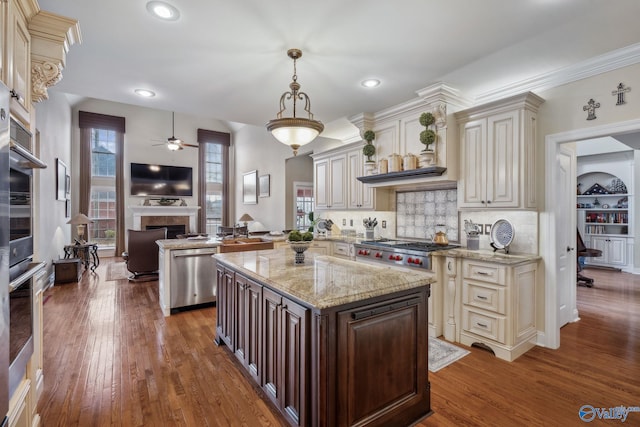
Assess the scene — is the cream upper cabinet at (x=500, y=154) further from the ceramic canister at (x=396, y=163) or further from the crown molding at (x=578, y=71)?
the ceramic canister at (x=396, y=163)

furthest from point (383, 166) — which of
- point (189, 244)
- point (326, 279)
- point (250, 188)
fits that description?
point (250, 188)

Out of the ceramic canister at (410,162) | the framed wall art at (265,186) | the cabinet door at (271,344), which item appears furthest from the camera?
the framed wall art at (265,186)

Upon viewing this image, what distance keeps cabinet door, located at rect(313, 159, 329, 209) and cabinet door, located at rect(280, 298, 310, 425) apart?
3.63 metres

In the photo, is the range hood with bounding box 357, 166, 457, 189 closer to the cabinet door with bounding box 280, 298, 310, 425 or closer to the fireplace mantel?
the cabinet door with bounding box 280, 298, 310, 425

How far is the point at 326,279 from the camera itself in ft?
6.48

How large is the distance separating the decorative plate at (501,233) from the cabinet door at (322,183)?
269 centimetres

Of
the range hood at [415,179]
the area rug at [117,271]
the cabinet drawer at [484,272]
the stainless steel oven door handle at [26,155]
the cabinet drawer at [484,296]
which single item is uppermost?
the range hood at [415,179]

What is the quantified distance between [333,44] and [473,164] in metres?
1.98

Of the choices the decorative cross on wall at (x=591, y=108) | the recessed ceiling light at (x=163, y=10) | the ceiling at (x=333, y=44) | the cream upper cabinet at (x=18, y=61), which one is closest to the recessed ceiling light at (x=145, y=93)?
the ceiling at (x=333, y=44)

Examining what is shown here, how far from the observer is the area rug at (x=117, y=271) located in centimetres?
619

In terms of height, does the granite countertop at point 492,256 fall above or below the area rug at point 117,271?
above

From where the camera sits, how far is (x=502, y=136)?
3.11 metres

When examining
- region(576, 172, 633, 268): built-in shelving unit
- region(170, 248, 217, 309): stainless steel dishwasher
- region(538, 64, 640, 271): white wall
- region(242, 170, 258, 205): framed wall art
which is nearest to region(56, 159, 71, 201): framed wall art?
region(170, 248, 217, 309): stainless steel dishwasher

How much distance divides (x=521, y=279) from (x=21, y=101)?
3.94 meters
